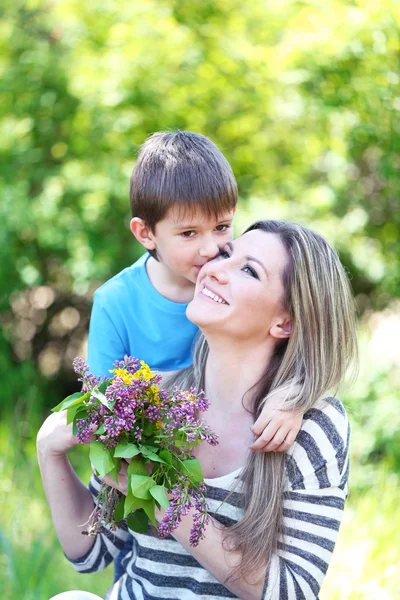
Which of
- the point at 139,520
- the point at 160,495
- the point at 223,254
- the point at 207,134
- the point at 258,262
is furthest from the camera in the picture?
the point at 207,134

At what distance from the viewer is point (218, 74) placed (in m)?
5.30

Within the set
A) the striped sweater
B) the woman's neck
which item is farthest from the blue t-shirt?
the striped sweater

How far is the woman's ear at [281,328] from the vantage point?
8.03 feet

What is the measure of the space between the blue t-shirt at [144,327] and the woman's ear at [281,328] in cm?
58

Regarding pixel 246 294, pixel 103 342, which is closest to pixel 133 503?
pixel 246 294

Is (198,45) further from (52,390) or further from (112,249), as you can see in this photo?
(52,390)

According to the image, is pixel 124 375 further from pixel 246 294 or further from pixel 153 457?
pixel 246 294

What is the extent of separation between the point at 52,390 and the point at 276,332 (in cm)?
452

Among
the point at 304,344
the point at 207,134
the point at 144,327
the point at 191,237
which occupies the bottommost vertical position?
the point at 304,344

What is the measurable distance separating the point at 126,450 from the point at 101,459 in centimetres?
6

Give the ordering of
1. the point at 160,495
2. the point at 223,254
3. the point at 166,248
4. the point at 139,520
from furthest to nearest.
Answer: the point at 166,248, the point at 223,254, the point at 139,520, the point at 160,495

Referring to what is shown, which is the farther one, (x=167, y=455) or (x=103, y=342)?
(x=103, y=342)

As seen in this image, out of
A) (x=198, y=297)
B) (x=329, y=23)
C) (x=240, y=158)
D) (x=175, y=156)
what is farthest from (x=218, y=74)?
(x=198, y=297)

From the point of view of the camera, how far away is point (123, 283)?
9.97 feet
